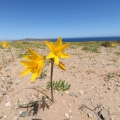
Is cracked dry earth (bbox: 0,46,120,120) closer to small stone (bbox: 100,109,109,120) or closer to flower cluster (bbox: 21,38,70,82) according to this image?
small stone (bbox: 100,109,109,120)

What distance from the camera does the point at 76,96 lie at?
295cm

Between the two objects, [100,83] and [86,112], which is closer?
[86,112]

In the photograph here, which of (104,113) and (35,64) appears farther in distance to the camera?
(104,113)

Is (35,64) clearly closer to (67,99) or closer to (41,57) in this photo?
(41,57)

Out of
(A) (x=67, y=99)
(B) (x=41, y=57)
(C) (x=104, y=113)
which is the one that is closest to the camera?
(B) (x=41, y=57)

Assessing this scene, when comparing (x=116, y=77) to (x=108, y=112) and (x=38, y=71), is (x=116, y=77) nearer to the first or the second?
(x=108, y=112)

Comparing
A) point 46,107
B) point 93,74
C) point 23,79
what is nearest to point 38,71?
point 46,107

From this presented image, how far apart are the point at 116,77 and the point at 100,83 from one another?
2.26ft

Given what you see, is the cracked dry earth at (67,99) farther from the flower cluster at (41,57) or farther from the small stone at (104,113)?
the flower cluster at (41,57)

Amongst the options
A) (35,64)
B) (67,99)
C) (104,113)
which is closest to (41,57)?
(35,64)

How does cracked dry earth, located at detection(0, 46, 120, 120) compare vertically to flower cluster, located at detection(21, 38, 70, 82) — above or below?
below

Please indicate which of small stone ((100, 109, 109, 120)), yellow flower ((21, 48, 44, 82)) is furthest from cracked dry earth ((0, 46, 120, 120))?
yellow flower ((21, 48, 44, 82))

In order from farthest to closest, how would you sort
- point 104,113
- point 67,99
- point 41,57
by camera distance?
point 67,99 < point 104,113 < point 41,57

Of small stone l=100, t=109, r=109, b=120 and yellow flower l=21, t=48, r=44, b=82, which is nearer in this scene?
yellow flower l=21, t=48, r=44, b=82
